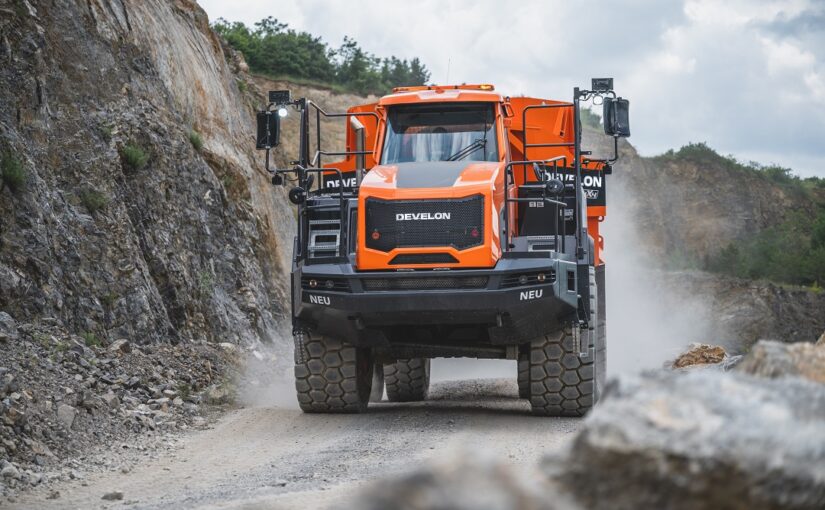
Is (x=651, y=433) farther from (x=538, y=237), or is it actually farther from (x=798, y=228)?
(x=798, y=228)

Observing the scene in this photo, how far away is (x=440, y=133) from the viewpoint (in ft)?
42.1

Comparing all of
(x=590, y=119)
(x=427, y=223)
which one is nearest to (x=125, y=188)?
(x=427, y=223)

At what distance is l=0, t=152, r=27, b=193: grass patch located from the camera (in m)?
13.3

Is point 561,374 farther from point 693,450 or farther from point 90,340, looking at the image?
point 693,450

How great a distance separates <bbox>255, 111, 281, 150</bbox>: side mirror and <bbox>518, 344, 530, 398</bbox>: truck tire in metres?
3.52

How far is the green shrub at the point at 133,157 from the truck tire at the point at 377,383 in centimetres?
547

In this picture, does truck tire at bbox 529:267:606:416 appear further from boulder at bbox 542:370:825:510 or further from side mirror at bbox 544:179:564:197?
boulder at bbox 542:370:825:510

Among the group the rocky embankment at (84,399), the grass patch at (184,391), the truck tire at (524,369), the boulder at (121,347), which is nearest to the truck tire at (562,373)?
the truck tire at (524,369)

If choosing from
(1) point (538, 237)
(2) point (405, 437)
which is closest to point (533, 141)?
(1) point (538, 237)

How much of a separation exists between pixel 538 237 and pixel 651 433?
9030 millimetres

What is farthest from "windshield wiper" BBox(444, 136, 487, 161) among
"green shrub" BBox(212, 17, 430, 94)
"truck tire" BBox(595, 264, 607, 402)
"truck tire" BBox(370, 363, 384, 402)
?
"green shrub" BBox(212, 17, 430, 94)

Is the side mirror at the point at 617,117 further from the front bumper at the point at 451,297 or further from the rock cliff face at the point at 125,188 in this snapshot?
the rock cliff face at the point at 125,188

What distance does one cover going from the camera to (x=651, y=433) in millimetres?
3430

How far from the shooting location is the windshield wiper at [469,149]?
12.6m
